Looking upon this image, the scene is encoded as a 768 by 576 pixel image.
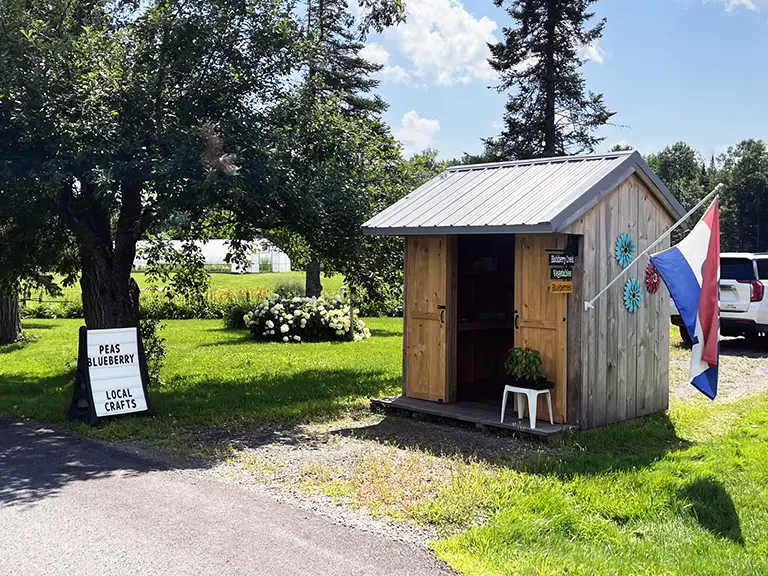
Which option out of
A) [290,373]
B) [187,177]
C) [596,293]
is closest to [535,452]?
[596,293]

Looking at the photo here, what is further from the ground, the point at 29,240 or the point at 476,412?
the point at 29,240

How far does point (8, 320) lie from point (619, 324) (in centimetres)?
1405

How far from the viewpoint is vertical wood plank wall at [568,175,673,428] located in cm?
777

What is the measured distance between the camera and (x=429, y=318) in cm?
888

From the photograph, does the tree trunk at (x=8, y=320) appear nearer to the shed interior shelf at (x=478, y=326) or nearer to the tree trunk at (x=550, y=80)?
the shed interior shelf at (x=478, y=326)

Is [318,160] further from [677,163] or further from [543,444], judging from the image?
[677,163]

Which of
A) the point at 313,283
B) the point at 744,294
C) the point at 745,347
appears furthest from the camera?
the point at 313,283

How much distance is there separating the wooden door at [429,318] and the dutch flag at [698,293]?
2612mm

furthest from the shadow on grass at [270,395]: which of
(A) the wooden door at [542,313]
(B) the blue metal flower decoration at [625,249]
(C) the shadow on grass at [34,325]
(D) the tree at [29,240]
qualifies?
(C) the shadow on grass at [34,325]

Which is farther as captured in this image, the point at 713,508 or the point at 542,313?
the point at 542,313

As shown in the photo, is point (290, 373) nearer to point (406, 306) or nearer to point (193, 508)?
point (406, 306)

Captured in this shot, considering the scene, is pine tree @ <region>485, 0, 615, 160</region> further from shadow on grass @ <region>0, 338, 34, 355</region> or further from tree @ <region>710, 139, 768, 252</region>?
tree @ <region>710, 139, 768, 252</region>

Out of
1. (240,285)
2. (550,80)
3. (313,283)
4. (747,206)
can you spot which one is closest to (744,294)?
(313,283)

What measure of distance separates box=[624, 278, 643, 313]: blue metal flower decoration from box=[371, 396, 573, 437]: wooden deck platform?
166 centimetres
